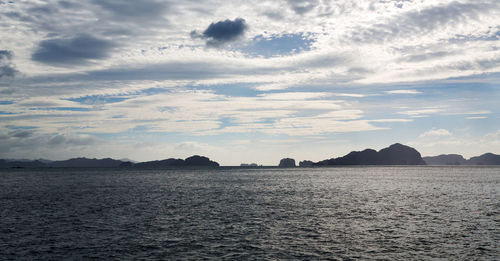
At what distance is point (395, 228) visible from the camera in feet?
156

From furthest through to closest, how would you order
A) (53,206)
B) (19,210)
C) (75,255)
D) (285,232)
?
(53,206) < (19,210) < (285,232) < (75,255)

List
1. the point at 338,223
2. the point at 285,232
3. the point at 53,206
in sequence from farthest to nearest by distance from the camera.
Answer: the point at 53,206, the point at 338,223, the point at 285,232

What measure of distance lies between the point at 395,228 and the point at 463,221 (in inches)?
502

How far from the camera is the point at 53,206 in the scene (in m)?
72.7

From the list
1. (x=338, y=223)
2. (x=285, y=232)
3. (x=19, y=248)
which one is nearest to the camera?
(x=19, y=248)

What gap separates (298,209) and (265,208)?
6.28 m

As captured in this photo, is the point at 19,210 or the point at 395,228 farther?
the point at 19,210

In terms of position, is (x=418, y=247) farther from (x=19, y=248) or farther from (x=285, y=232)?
(x=19, y=248)

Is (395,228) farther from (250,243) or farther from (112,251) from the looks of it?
(112,251)

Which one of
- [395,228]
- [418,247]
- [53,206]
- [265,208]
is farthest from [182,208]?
[418,247]

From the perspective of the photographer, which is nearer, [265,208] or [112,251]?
[112,251]

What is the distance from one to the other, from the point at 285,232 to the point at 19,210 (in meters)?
51.4

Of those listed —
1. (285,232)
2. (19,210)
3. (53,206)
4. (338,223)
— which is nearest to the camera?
(285,232)

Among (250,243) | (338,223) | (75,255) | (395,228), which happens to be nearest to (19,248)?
(75,255)
